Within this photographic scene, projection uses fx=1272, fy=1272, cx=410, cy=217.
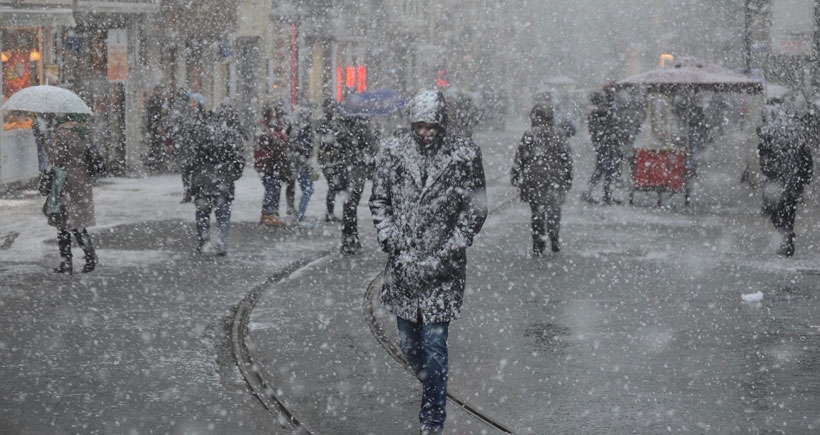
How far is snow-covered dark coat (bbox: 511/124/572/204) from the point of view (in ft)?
45.4

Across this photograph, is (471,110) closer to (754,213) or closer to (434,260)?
(754,213)

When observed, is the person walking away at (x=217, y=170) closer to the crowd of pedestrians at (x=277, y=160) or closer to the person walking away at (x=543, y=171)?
the crowd of pedestrians at (x=277, y=160)

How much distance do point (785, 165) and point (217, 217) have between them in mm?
6256

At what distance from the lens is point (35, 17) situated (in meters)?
22.0

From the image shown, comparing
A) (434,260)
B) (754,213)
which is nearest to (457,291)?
(434,260)

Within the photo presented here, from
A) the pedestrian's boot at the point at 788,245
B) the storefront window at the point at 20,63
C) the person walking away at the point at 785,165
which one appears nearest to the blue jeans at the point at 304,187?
the person walking away at the point at 785,165

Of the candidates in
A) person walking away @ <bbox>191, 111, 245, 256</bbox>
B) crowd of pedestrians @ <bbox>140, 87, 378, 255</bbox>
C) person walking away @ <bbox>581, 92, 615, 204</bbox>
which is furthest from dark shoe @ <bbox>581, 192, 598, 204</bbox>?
person walking away @ <bbox>191, 111, 245, 256</bbox>

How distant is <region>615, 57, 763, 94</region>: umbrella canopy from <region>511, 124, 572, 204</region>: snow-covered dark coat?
23.3 feet

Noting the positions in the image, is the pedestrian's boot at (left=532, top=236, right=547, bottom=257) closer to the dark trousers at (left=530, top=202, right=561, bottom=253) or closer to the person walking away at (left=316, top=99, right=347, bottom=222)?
the dark trousers at (left=530, top=202, right=561, bottom=253)

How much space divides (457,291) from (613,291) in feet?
17.9

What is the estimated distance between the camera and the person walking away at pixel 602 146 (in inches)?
822

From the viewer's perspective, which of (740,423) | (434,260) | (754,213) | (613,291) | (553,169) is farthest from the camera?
(754,213)

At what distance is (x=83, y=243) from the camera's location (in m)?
12.4

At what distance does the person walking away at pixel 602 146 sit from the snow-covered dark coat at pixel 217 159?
8564 millimetres
